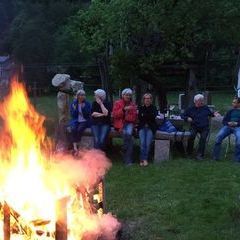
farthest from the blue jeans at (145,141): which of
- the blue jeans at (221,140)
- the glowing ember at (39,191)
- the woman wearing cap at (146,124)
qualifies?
the glowing ember at (39,191)

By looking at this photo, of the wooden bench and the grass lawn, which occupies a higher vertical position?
the wooden bench

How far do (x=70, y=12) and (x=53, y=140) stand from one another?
30.4 m

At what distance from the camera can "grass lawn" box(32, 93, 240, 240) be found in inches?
227

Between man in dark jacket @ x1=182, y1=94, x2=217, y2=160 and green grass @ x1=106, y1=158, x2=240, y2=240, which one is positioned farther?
man in dark jacket @ x1=182, y1=94, x2=217, y2=160

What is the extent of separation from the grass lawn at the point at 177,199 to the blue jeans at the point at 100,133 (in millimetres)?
431

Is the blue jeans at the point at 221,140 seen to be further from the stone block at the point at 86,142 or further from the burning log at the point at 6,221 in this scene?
the burning log at the point at 6,221

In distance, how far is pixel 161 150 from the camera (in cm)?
971

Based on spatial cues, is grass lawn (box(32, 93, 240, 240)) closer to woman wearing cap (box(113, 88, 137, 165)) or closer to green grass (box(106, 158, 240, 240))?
green grass (box(106, 158, 240, 240))

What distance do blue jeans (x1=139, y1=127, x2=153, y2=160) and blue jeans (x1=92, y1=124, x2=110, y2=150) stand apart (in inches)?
24.3

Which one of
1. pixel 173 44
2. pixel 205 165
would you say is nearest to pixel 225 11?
pixel 173 44

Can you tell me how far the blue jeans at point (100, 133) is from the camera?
9.67m

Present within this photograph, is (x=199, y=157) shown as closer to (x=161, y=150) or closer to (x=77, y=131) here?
(x=161, y=150)

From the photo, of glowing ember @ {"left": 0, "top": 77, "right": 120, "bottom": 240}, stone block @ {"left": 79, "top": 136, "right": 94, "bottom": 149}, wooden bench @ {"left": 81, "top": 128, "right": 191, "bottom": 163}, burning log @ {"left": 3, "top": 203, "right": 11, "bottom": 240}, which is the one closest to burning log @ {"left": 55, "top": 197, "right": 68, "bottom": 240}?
glowing ember @ {"left": 0, "top": 77, "right": 120, "bottom": 240}

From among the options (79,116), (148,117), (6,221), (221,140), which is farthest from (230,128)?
(6,221)
